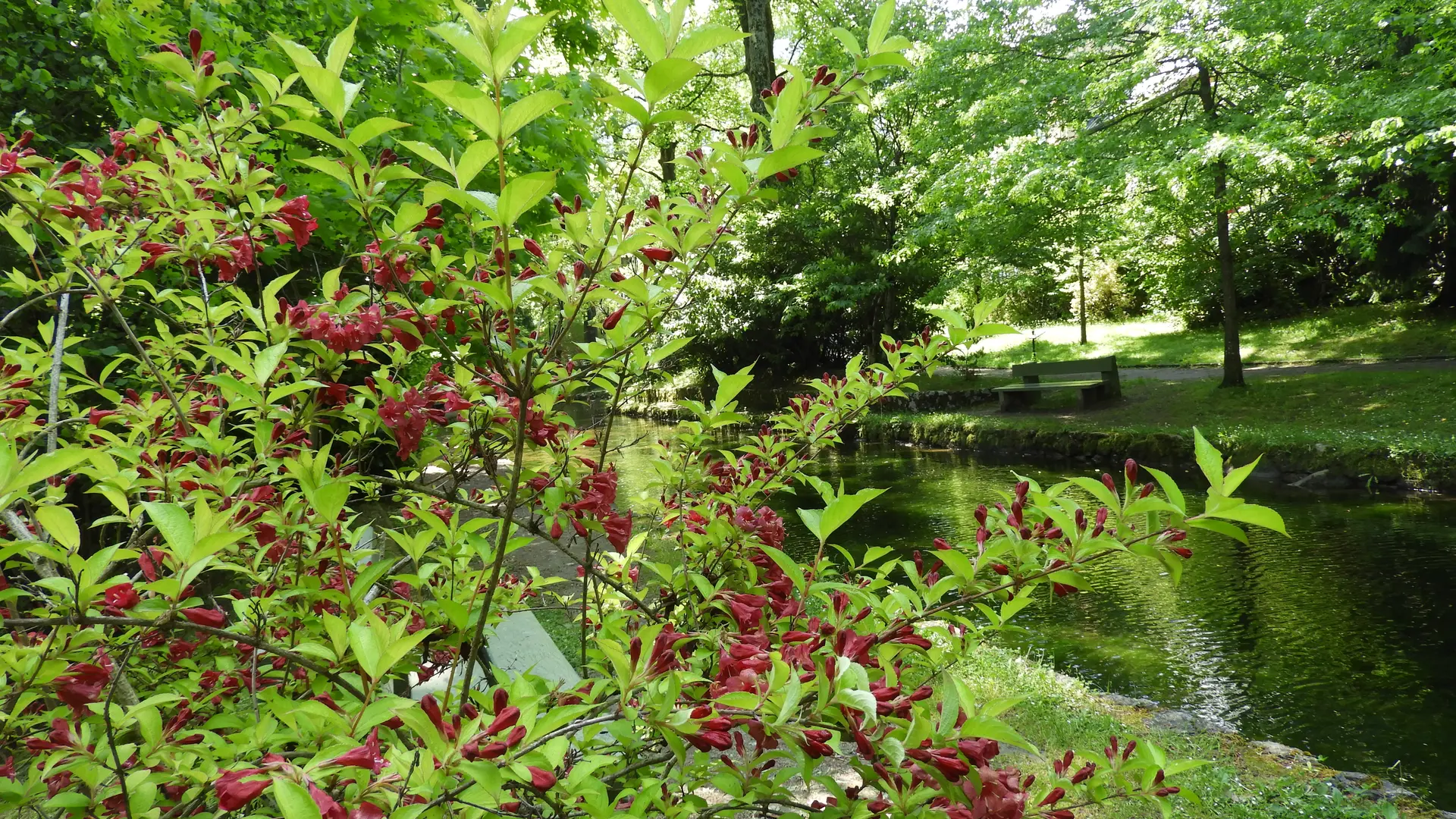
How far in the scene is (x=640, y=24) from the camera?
798 mm

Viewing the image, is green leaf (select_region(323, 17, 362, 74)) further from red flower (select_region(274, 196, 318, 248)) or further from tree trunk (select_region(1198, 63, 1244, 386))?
tree trunk (select_region(1198, 63, 1244, 386))

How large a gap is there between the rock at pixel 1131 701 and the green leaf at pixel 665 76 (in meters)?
4.59

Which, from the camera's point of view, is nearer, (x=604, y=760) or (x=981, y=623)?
(x=604, y=760)

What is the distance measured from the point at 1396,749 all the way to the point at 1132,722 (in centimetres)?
132

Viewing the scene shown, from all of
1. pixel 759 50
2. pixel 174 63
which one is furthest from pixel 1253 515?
pixel 759 50

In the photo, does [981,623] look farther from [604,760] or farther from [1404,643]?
[604,760]

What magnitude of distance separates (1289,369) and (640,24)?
1567cm

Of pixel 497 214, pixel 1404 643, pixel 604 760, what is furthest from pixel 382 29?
pixel 1404 643

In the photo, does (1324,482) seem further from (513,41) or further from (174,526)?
(174,526)

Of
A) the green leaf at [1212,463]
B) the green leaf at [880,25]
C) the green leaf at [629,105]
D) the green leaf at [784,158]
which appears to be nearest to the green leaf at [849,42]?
the green leaf at [880,25]

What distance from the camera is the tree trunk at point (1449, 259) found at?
1420cm

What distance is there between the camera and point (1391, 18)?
8648 mm

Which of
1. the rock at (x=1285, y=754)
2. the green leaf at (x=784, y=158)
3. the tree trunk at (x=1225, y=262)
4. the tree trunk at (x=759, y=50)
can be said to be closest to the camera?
the green leaf at (x=784, y=158)

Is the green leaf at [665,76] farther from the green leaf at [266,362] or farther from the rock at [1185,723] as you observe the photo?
the rock at [1185,723]
